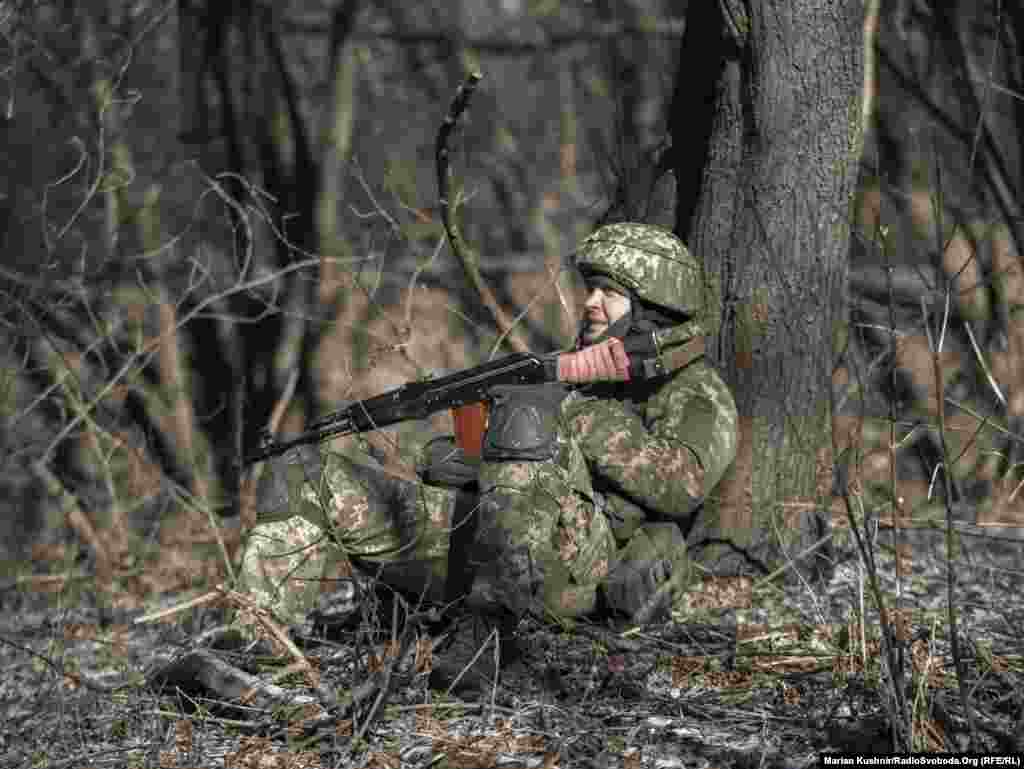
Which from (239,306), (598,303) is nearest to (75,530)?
(239,306)

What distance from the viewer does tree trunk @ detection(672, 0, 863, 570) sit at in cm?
362

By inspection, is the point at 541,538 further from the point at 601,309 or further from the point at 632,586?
the point at 601,309

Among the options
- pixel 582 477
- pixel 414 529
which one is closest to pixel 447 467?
pixel 414 529

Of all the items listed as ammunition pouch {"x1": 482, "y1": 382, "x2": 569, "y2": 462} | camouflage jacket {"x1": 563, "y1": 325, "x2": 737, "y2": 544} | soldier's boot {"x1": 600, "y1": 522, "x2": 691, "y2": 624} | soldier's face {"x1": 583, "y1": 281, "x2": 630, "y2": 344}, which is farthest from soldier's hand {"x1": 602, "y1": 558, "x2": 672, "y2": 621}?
soldier's face {"x1": 583, "y1": 281, "x2": 630, "y2": 344}

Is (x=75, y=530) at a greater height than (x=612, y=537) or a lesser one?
lesser

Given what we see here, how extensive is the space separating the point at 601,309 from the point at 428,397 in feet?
1.96

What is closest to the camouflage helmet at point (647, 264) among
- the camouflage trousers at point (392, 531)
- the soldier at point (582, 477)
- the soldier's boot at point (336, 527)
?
the soldier at point (582, 477)

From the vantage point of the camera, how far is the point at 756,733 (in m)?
2.68

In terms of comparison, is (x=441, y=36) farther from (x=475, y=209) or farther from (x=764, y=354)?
(x=764, y=354)

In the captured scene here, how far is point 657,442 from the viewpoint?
3.44 metres

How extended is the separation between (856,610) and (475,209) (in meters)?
8.96

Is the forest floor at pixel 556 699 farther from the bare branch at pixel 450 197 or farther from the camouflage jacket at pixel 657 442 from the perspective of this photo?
the bare branch at pixel 450 197

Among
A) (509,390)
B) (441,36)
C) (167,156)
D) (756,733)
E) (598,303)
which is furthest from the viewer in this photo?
(441,36)

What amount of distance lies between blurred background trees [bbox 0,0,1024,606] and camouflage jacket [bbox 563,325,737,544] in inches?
12.6
